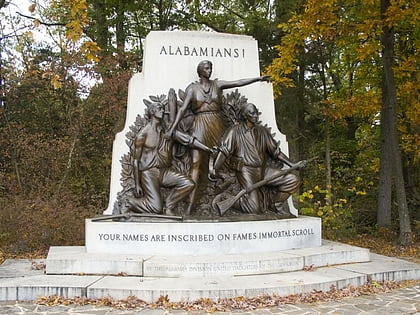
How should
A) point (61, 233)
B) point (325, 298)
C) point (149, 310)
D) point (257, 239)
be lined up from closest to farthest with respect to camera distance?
point (149, 310) < point (325, 298) < point (257, 239) < point (61, 233)

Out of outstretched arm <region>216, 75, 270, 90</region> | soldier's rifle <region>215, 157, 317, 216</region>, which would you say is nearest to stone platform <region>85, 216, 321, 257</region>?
soldier's rifle <region>215, 157, 317, 216</region>

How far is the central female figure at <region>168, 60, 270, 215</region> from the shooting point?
27.2ft

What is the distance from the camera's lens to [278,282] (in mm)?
6422

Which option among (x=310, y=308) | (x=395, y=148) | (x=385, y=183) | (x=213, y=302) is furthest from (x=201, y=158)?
(x=385, y=183)

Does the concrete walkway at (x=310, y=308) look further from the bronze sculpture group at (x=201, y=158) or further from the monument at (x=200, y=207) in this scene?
the bronze sculpture group at (x=201, y=158)

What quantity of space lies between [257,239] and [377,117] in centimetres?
1194

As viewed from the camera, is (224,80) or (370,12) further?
(370,12)

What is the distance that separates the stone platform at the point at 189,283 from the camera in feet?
19.6

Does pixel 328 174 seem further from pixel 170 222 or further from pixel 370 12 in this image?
pixel 170 222

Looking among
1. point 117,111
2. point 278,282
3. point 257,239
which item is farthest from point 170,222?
point 117,111

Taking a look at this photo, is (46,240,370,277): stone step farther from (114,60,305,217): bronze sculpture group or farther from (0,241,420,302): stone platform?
(114,60,305,217): bronze sculpture group

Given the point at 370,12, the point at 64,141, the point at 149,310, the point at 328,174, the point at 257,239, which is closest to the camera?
the point at 149,310

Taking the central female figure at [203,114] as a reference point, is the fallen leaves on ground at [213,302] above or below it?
below

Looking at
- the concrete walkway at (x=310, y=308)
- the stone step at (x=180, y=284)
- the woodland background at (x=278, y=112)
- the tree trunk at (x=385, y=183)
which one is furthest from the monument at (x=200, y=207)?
the tree trunk at (x=385, y=183)
